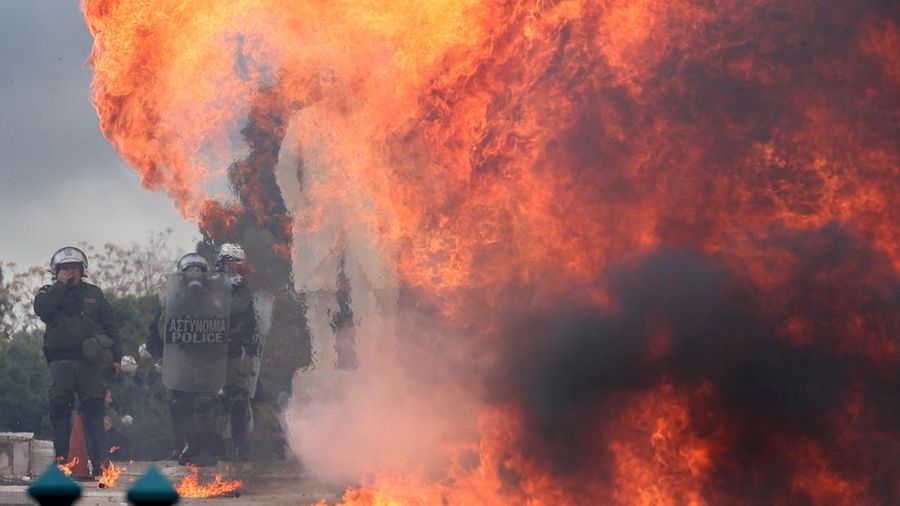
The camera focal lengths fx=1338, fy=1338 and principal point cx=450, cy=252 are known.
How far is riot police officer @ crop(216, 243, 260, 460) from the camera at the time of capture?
1666cm

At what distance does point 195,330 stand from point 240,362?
1042 millimetres

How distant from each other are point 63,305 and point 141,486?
10663mm

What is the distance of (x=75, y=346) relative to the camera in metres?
15.1

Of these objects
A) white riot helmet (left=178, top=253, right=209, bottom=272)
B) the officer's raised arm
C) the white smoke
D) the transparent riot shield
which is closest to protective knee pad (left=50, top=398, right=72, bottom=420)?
the officer's raised arm

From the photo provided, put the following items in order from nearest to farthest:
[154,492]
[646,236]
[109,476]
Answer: [154,492]
[646,236]
[109,476]

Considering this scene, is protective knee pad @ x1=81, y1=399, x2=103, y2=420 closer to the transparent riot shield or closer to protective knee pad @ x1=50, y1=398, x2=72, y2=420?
protective knee pad @ x1=50, y1=398, x2=72, y2=420

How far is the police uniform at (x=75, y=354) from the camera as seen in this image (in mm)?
15078

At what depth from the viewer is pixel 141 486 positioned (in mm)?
4996

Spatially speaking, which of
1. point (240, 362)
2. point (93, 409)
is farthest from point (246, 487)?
point (240, 362)

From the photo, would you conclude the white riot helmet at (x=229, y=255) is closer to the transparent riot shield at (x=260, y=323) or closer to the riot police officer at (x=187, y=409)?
the riot police officer at (x=187, y=409)

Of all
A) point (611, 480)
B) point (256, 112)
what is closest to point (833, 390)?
point (611, 480)

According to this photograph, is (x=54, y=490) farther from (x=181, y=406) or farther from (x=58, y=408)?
(x=181, y=406)

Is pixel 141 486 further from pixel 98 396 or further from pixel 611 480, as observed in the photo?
pixel 98 396

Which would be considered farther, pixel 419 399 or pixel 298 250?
pixel 298 250
